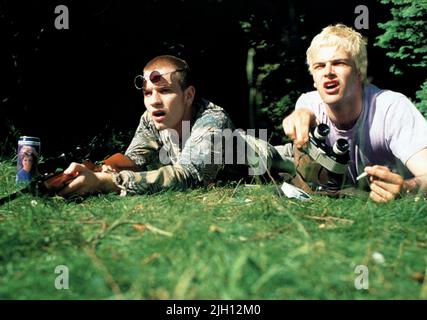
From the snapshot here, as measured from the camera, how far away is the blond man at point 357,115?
310 centimetres

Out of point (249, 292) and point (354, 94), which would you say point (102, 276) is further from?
point (354, 94)

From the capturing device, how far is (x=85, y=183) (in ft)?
10.1

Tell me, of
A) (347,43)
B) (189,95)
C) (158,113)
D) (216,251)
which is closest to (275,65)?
(189,95)

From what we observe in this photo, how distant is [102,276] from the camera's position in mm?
1512

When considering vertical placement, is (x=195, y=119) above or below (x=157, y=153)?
above

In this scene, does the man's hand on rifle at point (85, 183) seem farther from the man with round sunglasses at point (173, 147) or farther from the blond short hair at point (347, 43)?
the blond short hair at point (347, 43)

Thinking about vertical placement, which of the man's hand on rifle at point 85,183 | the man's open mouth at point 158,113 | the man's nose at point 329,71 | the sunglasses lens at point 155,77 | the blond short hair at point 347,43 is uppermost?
the blond short hair at point 347,43

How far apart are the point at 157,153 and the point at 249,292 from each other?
9.62ft

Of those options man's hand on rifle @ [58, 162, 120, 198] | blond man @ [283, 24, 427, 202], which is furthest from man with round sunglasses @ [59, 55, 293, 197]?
blond man @ [283, 24, 427, 202]

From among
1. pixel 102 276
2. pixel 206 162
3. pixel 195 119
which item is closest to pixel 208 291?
pixel 102 276

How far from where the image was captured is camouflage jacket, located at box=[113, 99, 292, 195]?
128 inches

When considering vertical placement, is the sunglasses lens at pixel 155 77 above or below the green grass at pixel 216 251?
above

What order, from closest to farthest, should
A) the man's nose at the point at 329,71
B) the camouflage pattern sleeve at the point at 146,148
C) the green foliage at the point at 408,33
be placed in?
the man's nose at the point at 329,71 → the camouflage pattern sleeve at the point at 146,148 → the green foliage at the point at 408,33

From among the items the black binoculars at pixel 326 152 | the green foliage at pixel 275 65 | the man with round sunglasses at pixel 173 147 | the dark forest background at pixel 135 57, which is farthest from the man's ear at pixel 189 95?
the green foliage at pixel 275 65
